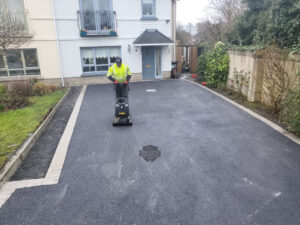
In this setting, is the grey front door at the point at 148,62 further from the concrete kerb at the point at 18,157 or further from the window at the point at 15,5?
the concrete kerb at the point at 18,157

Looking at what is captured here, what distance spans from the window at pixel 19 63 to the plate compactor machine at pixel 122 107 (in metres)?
9.07

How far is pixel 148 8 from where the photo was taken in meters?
15.2

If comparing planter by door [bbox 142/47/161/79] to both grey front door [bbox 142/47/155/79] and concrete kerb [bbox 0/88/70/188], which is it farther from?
concrete kerb [bbox 0/88/70/188]

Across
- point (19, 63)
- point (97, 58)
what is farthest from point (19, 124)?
point (97, 58)

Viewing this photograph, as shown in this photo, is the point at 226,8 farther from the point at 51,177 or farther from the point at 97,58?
the point at 51,177

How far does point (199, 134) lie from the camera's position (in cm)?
642

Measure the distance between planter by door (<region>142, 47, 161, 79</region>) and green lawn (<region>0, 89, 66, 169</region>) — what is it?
7.72m

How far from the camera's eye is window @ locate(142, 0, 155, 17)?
594 inches

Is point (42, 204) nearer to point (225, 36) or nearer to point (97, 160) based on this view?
point (97, 160)

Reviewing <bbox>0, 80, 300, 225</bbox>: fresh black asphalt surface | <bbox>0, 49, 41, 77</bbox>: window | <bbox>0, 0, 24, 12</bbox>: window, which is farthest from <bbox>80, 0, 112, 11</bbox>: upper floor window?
<bbox>0, 80, 300, 225</bbox>: fresh black asphalt surface

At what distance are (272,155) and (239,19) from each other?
33.5 ft

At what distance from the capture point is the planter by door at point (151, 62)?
15844 millimetres

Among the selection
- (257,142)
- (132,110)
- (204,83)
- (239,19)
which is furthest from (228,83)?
(257,142)

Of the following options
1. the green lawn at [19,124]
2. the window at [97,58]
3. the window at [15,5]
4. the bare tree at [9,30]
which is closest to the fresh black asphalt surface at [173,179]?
the green lawn at [19,124]
